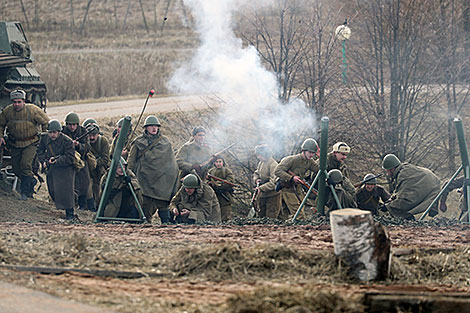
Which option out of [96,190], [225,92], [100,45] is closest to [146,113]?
[225,92]

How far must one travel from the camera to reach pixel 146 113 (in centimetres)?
2391

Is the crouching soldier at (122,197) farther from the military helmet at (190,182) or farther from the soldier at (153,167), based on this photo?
the military helmet at (190,182)

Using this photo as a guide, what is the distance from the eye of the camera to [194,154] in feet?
44.3

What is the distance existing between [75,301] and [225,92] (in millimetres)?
11658

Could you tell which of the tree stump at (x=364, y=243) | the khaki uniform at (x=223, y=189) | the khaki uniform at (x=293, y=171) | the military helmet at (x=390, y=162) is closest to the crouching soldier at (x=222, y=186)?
the khaki uniform at (x=223, y=189)

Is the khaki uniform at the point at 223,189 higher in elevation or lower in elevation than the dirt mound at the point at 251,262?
lower

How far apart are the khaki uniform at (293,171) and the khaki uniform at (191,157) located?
1263 millimetres

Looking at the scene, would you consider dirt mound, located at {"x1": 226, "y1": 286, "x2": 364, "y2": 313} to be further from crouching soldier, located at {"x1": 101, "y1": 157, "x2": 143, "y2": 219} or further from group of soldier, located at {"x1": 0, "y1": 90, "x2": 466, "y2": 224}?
crouching soldier, located at {"x1": 101, "y1": 157, "x2": 143, "y2": 219}

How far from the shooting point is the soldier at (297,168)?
12.7 m

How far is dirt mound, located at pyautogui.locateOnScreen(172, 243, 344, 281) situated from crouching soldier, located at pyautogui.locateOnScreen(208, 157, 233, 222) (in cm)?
579

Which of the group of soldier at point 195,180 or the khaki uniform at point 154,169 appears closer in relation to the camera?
the group of soldier at point 195,180

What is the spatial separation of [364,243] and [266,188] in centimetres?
629

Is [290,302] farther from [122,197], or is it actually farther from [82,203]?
[82,203]

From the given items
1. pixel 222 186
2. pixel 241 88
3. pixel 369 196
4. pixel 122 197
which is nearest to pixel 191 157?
pixel 222 186
